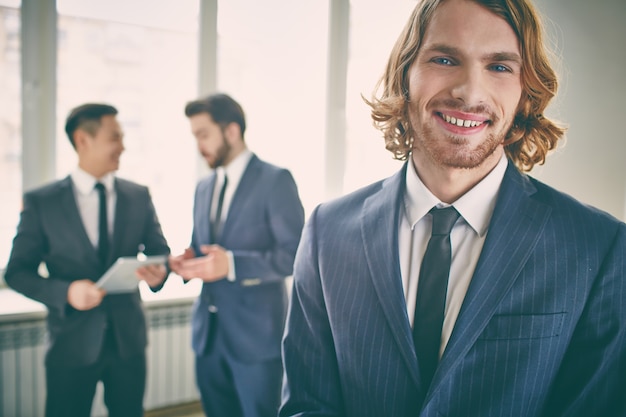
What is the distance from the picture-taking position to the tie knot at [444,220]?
0.98 meters

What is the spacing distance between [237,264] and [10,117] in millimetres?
1550

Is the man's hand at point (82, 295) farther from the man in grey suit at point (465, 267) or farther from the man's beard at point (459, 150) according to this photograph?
the man's beard at point (459, 150)

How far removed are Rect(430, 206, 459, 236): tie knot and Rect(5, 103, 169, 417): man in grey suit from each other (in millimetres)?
1517

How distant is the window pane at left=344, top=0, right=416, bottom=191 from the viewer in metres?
2.25

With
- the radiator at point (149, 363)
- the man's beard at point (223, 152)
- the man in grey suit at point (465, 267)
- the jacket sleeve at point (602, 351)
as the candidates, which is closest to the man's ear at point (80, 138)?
the man's beard at point (223, 152)

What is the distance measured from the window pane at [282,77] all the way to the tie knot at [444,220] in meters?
2.15

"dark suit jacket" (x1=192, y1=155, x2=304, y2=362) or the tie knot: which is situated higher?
the tie knot

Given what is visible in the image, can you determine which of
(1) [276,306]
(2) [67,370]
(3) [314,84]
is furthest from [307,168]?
(2) [67,370]

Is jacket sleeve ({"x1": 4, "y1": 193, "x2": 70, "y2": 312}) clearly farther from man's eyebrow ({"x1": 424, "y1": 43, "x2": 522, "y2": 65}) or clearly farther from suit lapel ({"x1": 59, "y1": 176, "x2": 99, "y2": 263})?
man's eyebrow ({"x1": 424, "y1": 43, "x2": 522, "y2": 65})

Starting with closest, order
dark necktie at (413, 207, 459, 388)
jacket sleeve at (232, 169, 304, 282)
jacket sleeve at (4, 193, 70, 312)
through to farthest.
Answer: dark necktie at (413, 207, 459, 388) < jacket sleeve at (4, 193, 70, 312) < jacket sleeve at (232, 169, 304, 282)

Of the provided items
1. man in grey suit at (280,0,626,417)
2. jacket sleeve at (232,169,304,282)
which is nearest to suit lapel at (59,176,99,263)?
jacket sleeve at (232,169,304,282)

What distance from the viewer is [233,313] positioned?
2193 mm

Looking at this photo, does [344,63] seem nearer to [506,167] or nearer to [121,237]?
[121,237]

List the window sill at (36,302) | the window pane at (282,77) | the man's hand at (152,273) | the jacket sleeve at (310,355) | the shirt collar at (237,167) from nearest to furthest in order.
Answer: the jacket sleeve at (310,355) < the man's hand at (152,273) < the shirt collar at (237,167) < the window sill at (36,302) < the window pane at (282,77)
